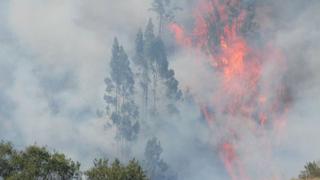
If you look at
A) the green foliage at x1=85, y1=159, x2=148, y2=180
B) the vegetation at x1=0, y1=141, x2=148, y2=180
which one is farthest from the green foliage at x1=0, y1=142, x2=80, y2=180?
the green foliage at x1=85, y1=159, x2=148, y2=180

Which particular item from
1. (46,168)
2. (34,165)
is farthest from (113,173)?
(34,165)

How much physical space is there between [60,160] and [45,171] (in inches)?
154

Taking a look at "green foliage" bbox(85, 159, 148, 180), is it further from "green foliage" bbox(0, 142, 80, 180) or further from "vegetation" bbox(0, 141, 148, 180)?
"green foliage" bbox(0, 142, 80, 180)

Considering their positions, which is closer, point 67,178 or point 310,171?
point 67,178

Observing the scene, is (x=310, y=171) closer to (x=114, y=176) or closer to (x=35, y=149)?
(x=114, y=176)

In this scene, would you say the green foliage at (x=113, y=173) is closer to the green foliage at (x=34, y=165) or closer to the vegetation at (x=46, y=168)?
the vegetation at (x=46, y=168)

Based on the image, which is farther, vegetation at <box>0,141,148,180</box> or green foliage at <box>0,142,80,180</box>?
vegetation at <box>0,141,148,180</box>

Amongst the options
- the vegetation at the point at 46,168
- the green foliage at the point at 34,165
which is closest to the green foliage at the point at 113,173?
the vegetation at the point at 46,168

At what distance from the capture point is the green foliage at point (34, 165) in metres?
107

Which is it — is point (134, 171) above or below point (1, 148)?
below

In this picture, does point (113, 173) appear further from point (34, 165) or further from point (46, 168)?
point (34, 165)

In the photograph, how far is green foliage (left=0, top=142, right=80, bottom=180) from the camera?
107m

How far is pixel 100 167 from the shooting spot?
110 metres

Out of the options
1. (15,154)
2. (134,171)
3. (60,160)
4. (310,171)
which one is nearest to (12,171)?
(15,154)
